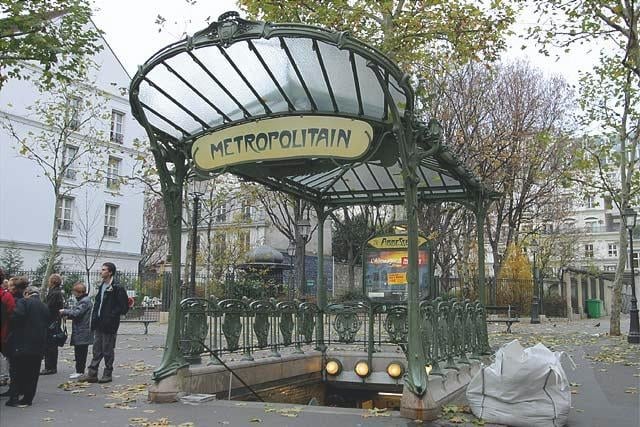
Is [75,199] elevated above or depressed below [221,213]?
above

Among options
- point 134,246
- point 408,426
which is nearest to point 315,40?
point 408,426

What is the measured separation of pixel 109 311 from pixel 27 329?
1.90 metres

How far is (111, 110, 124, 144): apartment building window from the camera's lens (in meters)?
39.9

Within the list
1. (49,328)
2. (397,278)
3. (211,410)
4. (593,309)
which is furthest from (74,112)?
→ (593,309)

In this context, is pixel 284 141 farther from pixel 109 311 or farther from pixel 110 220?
pixel 110 220

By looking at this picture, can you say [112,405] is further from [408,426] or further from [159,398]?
[408,426]

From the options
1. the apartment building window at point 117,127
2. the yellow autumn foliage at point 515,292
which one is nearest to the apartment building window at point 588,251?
the yellow autumn foliage at point 515,292

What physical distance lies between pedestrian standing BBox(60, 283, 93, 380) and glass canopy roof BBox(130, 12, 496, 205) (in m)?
3.45

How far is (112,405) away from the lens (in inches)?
303

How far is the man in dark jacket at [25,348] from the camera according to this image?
7621 mm

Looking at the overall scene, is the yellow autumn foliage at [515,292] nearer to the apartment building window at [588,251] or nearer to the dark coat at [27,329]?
the dark coat at [27,329]

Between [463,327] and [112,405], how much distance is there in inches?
234

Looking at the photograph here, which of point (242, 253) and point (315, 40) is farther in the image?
point (242, 253)

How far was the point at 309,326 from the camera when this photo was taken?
11961mm
